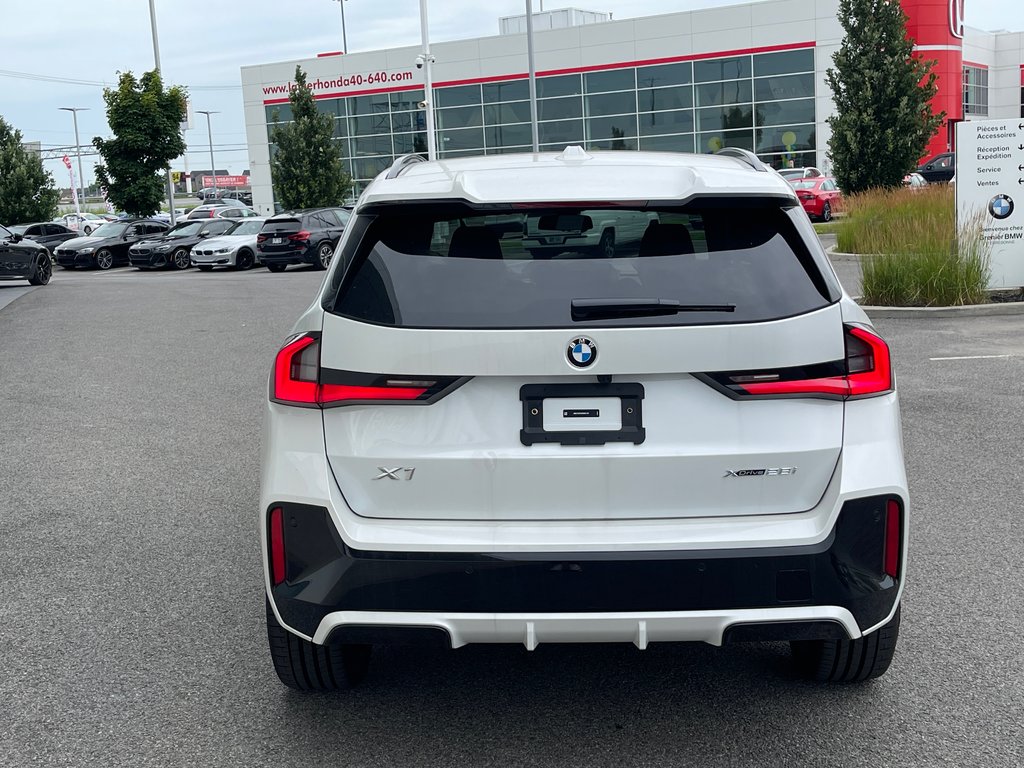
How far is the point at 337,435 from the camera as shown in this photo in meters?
3.26

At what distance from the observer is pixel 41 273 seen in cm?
2647

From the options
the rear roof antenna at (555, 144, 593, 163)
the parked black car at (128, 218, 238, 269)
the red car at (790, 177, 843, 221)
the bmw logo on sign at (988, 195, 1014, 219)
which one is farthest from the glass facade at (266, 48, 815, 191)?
the rear roof antenna at (555, 144, 593, 163)

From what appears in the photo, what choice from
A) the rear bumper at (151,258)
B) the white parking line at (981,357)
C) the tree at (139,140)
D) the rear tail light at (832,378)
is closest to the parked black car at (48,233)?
the tree at (139,140)

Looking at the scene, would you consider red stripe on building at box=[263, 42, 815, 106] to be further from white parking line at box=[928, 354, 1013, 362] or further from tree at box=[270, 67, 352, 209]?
white parking line at box=[928, 354, 1013, 362]

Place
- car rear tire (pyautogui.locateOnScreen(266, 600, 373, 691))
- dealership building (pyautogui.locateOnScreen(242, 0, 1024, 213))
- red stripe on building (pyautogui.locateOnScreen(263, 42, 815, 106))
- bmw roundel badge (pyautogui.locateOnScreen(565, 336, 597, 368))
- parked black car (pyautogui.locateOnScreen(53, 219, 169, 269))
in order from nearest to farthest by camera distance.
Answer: bmw roundel badge (pyautogui.locateOnScreen(565, 336, 597, 368)) → car rear tire (pyautogui.locateOnScreen(266, 600, 373, 691)) → parked black car (pyautogui.locateOnScreen(53, 219, 169, 269)) → dealership building (pyautogui.locateOnScreen(242, 0, 1024, 213)) → red stripe on building (pyautogui.locateOnScreen(263, 42, 815, 106))

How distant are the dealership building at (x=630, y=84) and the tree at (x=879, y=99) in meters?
16.6

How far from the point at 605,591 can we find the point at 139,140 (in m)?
38.9

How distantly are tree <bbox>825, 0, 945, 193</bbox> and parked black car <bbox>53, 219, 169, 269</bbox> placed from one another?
2092 cm

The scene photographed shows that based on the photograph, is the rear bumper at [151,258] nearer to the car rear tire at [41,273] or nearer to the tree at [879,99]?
the car rear tire at [41,273]

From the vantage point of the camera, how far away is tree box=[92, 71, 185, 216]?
38500 mm

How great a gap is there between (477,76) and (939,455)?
49.5m

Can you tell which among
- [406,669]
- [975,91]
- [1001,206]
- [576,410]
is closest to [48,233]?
[1001,206]

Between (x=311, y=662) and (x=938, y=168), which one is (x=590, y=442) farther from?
(x=938, y=168)

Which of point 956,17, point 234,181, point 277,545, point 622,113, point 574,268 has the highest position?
point 956,17
